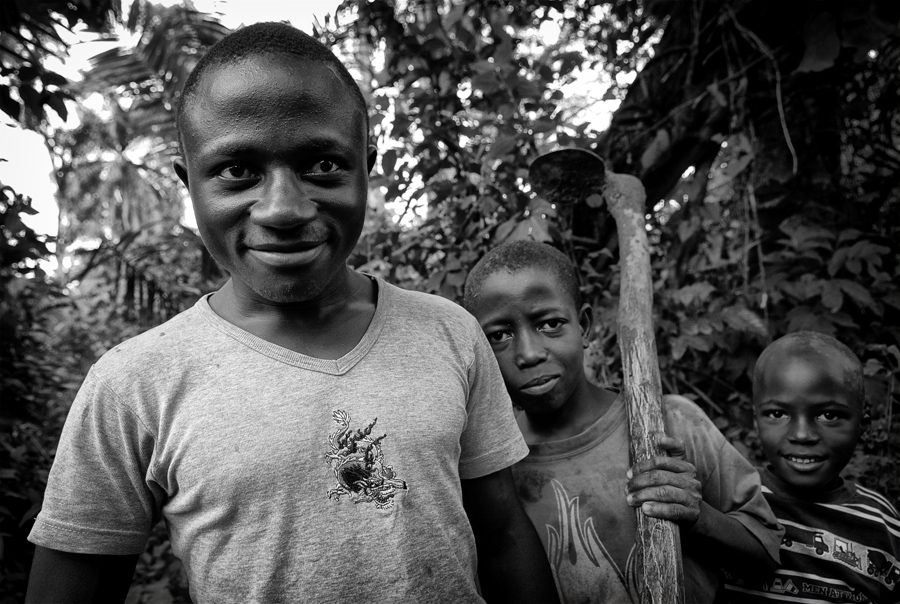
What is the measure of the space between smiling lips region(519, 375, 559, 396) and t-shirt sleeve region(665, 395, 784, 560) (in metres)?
0.31

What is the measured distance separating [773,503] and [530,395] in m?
0.87

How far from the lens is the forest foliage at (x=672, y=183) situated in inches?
115

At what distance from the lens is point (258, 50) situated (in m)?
1.14

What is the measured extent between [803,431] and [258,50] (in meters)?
1.76

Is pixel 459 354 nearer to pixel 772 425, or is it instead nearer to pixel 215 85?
pixel 215 85

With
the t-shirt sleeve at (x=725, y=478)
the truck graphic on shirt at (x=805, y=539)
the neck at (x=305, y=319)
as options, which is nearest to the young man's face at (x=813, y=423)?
the truck graphic on shirt at (x=805, y=539)

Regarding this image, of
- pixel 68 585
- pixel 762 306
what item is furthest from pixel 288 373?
pixel 762 306

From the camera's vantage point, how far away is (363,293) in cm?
134

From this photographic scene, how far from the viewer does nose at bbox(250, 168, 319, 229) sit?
1.10m

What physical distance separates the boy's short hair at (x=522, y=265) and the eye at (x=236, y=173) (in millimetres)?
911

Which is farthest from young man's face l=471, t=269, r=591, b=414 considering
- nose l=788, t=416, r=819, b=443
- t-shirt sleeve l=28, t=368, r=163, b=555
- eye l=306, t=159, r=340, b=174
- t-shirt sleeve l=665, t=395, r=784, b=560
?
t-shirt sleeve l=28, t=368, r=163, b=555

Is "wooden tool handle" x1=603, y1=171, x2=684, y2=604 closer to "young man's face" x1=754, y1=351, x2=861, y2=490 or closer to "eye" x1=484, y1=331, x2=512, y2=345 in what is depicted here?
"eye" x1=484, y1=331, x2=512, y2=345

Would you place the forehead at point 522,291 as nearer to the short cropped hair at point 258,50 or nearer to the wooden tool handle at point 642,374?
the wooden tool handle at point 642,374

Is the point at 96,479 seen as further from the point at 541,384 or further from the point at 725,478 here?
the point at 725,478
